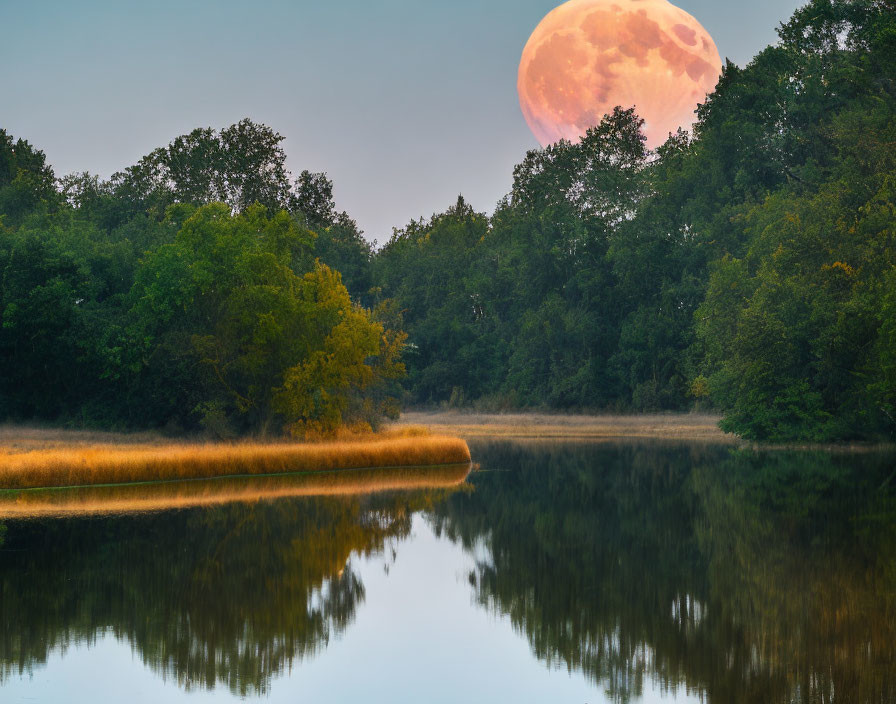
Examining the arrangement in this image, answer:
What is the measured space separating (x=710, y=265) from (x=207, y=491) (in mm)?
52798

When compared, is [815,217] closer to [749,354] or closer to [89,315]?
[749,354]

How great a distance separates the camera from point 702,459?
5216 cm

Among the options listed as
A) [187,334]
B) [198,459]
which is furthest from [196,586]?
[187,334]

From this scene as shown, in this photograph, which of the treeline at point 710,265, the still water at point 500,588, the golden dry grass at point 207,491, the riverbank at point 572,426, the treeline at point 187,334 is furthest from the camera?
the riverbank at point 572,426

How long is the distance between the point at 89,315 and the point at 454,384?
59019 mm

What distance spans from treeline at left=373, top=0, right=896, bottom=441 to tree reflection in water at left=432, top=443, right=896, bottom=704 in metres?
17.8

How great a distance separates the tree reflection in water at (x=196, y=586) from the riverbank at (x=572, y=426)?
42.8m

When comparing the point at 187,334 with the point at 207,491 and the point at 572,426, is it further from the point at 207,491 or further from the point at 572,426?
the point at 572,426

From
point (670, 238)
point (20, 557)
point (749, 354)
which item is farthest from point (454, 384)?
point (20, 557)

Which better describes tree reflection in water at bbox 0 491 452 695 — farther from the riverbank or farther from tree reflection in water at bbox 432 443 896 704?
the riverbank

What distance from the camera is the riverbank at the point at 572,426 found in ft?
249

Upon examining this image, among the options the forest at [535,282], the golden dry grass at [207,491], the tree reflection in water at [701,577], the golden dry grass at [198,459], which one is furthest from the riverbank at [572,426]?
the tree reflection in water at [701,577]

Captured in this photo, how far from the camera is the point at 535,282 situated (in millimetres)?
104250

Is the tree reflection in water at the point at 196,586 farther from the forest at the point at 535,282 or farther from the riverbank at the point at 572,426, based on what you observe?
the riverbank at the point at 572,426
